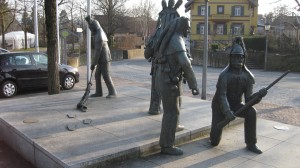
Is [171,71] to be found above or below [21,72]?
above

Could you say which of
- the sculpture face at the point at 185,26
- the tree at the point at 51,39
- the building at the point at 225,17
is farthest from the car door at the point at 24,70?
the building at the point at 225,17

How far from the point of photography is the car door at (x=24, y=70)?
39.5ft

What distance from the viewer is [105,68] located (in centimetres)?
884

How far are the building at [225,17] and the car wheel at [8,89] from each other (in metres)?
35.7

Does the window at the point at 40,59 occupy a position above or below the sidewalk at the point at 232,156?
above

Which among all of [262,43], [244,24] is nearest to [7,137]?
[262,43]

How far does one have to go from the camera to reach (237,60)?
521 centimetres

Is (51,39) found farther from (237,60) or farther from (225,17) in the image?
(225,17)

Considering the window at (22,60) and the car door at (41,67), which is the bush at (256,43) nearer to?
→ the car door at (41,67)

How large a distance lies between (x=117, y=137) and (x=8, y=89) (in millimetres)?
7727

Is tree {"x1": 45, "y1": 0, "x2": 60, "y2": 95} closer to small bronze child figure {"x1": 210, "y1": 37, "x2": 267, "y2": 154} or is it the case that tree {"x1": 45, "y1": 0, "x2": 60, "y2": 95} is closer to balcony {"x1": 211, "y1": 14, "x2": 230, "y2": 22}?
small bronze child figure {"x1": 210, "y1": 37, "x2": 267, "y2": 154}

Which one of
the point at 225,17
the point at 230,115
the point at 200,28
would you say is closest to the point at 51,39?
the point at 230,115

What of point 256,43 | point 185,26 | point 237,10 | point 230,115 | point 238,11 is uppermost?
point 237,10

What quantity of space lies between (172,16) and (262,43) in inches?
1148
